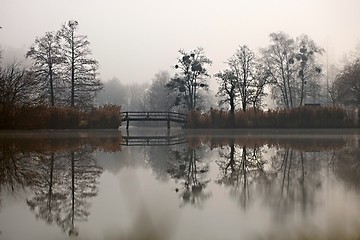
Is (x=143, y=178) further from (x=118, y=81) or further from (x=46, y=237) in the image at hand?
(x=118, y=81)

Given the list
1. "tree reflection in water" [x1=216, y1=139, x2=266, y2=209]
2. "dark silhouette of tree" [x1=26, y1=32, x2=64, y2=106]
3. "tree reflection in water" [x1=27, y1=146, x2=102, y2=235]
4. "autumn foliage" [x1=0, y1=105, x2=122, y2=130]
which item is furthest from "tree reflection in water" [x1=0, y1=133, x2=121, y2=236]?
"dark silhouette of tree" [x1=26, y1=32, x2=64, y2=106]

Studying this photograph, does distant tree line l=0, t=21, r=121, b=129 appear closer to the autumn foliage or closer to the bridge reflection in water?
the autumn foliage

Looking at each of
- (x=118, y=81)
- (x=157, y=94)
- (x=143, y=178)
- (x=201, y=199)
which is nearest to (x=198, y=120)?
(x=143, y=178)

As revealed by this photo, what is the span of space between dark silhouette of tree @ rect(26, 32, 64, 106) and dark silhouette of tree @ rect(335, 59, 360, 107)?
99.6 feet

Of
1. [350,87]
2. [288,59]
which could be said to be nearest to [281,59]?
[288,59]

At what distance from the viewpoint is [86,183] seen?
9.25 metres

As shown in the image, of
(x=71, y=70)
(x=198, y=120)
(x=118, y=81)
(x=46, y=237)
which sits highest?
(x=118, y=81)

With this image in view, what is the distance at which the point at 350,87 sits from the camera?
45969 mm

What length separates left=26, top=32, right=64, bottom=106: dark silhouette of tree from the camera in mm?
43062

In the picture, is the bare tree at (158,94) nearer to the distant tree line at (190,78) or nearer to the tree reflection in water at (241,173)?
the distant tree line at (190,78)

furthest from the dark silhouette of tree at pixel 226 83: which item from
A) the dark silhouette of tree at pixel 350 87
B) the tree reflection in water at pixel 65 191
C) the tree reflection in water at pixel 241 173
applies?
the tree reflection in water at pixel 65 191

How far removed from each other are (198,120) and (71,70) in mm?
14535

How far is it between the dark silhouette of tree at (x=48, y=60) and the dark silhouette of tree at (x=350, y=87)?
3034cm

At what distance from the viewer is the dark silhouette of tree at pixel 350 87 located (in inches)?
1793
